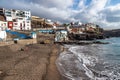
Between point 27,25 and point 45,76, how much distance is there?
6095 cm

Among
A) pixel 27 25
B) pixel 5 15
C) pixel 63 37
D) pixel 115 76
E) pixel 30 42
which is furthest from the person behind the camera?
pixel 27 25

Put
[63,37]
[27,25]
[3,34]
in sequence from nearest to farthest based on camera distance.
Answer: [3,34] → [63,37] → [27,25]

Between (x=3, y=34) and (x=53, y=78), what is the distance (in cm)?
2626

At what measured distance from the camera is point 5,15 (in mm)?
69125

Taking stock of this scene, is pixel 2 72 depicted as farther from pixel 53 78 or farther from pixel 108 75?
pixel 108 75

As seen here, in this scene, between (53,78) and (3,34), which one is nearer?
(53,78)

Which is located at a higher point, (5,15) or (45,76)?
(5,15)

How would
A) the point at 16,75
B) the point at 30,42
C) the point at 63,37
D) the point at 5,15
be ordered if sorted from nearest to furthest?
the point at 16,75, the point at 30,42, the point at 63,37, the point at 5,15

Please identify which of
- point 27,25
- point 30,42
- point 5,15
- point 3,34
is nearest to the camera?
point 3,34

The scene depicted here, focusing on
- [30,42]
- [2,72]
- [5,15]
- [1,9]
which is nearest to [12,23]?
[5,15]

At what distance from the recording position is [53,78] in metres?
14.2

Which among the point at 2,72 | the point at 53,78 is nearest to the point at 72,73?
the point at 53,78

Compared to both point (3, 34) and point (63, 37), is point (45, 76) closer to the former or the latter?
point (3, 34)

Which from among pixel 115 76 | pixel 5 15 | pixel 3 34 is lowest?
pixel 115 76
